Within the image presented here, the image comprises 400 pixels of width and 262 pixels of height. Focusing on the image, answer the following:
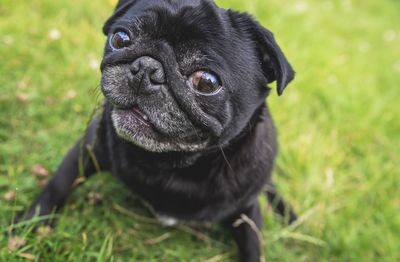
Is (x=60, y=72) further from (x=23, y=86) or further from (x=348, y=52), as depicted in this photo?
(x=348, y=52)

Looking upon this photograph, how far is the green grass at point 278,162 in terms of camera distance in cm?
260

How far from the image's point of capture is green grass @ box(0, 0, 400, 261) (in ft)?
8.52

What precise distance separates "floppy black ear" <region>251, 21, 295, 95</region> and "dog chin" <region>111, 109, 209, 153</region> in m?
0.45

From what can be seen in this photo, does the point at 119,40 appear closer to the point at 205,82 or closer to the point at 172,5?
the point at 172,5

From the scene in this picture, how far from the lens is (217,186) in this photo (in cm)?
230

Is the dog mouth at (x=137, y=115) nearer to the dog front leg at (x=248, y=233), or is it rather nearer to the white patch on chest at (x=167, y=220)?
the white patch on chest at (x=167, y=220)

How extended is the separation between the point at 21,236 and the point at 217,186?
1.01 meters

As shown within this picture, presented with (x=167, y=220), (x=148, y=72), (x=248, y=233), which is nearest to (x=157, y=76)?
(x=148, y=72)

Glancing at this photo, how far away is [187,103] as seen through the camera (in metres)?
1.80

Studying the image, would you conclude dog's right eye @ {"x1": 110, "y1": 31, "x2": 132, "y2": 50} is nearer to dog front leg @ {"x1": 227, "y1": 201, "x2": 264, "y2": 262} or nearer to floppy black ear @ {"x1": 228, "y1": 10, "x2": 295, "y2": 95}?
floppy black ear @ {"x1": 228, "y1": 10, "x2": 295, "y2": 95}

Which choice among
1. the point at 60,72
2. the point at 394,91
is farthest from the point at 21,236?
the point at 394,91

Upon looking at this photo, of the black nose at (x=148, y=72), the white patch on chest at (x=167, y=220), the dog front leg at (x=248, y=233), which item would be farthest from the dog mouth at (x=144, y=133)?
the dog front leg at (x=248, y=233)

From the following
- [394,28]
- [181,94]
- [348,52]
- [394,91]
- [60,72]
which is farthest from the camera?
[394,28]

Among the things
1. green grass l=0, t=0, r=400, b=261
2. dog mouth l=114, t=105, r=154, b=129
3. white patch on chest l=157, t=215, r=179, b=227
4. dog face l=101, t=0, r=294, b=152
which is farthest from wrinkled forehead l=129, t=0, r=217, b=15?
white patch on chest l=157, t=215, r=179, b=227
